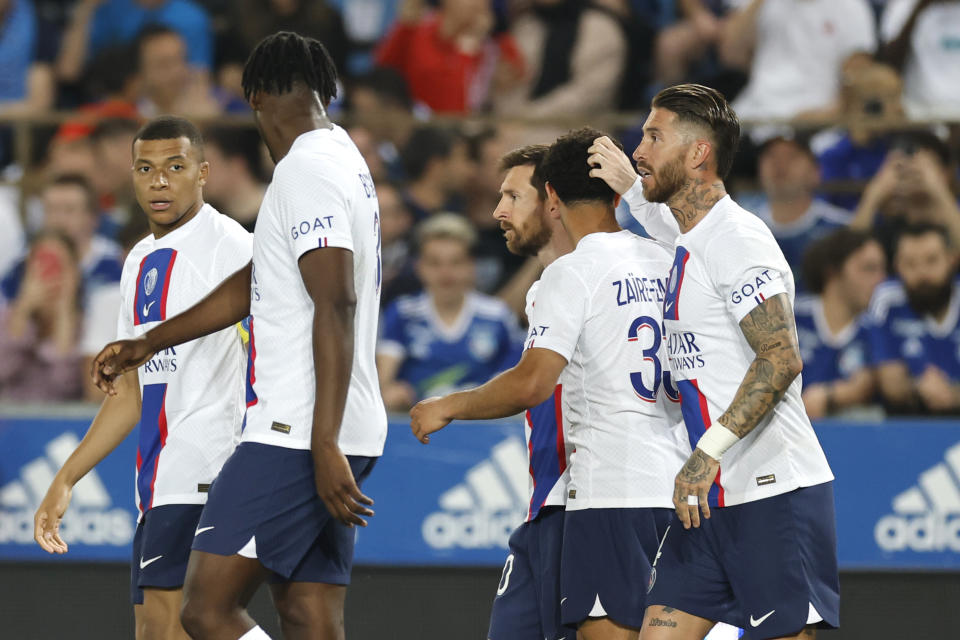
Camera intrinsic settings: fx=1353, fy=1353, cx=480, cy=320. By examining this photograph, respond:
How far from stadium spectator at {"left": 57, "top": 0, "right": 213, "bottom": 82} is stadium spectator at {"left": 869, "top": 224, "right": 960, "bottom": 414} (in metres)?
5.19

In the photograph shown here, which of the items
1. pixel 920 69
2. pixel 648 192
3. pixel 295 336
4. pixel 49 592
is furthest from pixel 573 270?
pixel 920 69

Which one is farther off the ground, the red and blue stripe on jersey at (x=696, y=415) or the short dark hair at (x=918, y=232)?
the short dark hair at (x=918, y=232)

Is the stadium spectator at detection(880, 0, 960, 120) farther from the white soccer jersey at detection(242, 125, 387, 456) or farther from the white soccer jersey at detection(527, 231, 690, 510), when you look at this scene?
the white soccer jersey at detection(242, 125, 387, 456)

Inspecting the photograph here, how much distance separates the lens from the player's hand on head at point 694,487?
3994 mm

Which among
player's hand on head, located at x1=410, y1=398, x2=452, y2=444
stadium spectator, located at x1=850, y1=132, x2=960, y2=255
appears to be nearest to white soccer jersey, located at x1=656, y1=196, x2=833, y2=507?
player's hand on head, located at x1=410, y1=398, x2=452, y2=444

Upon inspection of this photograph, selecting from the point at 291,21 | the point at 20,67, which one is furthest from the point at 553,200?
the point at 20,67

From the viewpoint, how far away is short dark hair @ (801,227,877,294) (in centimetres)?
795

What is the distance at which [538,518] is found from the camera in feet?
15.6

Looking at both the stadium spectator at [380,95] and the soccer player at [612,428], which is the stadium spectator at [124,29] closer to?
the stadium spectator at [380,95]

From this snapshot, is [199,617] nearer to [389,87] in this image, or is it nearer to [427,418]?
[427,418]

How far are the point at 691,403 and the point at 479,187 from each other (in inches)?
176

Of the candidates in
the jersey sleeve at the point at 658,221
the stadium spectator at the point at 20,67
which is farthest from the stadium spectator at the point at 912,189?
the stadium spectator at the point at 20,67

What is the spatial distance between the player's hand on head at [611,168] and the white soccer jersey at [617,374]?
205 millimetres

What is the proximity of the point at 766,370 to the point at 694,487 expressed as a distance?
407 millimetres
